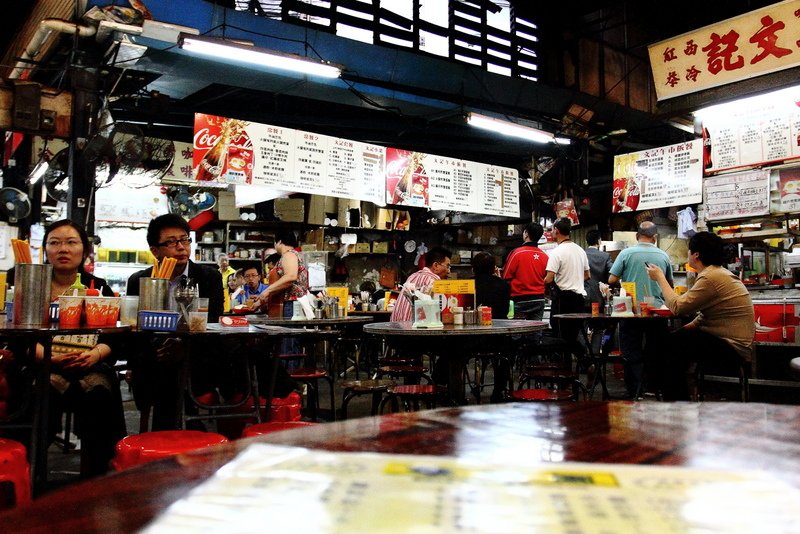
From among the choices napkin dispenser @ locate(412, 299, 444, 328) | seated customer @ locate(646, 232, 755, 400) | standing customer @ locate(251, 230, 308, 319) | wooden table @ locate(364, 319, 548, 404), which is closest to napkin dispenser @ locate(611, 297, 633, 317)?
seated customer @ locate(646, 232, 755, 400)

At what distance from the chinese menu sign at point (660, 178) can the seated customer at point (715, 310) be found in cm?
330

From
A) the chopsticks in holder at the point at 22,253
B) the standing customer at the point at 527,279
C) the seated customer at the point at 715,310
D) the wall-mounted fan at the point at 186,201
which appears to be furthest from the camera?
the wall-mounted fan at the point at 186,201

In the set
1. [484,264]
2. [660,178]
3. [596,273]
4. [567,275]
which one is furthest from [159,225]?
[660,178]

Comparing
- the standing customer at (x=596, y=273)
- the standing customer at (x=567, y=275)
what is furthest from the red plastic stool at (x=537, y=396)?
the standing customer at (x=596, y=273)

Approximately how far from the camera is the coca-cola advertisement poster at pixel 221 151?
6816 millimetres

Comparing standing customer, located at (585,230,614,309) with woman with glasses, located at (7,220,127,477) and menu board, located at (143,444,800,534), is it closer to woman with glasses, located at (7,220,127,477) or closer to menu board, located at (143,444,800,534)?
woman with glasses, located at (7,220,127,477)

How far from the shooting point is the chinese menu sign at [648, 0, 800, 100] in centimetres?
549

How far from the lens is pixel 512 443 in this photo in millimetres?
664

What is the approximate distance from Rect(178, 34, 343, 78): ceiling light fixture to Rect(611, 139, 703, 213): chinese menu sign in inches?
179

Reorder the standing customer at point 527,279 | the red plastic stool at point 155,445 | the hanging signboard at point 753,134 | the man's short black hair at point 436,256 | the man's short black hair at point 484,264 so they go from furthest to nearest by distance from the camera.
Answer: the standing customer at point 527,279
the hanging signboard at point 753,134
the man's short black hair at point 484,264
the man's short black hair at point 436,256
the red plastic stool at point 155,445

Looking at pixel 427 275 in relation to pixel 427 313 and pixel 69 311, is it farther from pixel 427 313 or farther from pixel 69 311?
pixel 69 311

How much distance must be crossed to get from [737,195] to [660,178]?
1449 mm

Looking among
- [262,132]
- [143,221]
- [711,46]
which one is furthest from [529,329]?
[143,221]

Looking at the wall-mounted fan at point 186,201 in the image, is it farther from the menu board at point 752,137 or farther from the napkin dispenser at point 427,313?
the menu board at point 752,137
